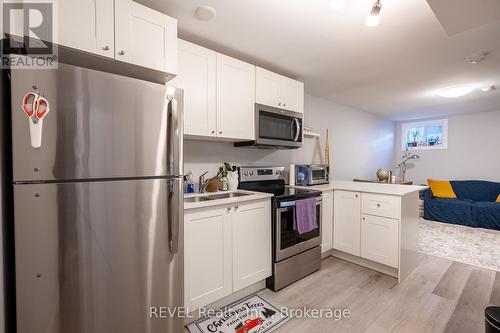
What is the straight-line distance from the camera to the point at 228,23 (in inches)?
71.0

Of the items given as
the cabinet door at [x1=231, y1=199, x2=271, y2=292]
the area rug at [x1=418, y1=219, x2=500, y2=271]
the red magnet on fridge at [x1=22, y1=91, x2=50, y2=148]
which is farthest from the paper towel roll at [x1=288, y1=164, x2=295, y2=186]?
the red magnet on fridge at [x1=22, y1=91, x2=50, y2=148]

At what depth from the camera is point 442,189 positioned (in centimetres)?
485

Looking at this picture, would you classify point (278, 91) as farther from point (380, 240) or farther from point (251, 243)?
point (380, 240)

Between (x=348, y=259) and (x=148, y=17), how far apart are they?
318 cm

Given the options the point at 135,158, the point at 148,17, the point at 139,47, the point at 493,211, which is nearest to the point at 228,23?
the point at 148,17

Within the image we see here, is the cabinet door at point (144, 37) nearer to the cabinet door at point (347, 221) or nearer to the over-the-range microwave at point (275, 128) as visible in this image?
the over-the-range microwave at point (275, 128)

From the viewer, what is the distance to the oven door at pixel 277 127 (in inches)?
95.3

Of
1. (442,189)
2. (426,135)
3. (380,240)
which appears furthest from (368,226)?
(426,135)

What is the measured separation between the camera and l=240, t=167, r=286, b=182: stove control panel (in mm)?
2633

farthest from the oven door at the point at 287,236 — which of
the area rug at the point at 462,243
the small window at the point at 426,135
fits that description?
the small window at the point at 426,135

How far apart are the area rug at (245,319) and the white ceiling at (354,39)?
2240 millimetres

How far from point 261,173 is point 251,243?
38.2 inches

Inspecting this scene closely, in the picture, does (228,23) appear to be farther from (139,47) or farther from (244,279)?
(244,279)

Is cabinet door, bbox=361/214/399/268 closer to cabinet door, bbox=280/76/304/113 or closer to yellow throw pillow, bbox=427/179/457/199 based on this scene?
cabinet door, bbox=280/76/304/113
